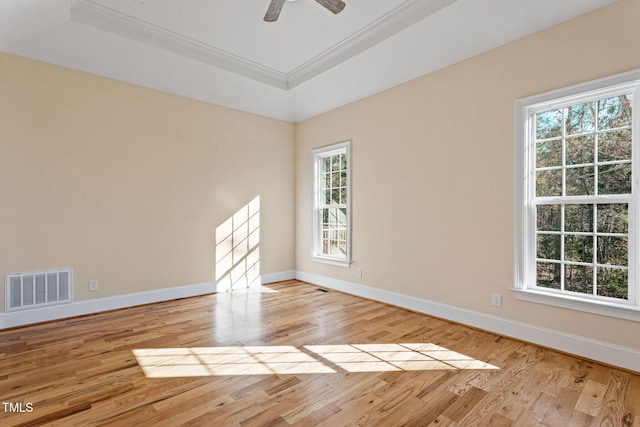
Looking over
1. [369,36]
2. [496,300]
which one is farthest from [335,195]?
[496,300]

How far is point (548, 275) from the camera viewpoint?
2898 mm

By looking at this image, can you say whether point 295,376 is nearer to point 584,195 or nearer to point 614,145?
point 584,195

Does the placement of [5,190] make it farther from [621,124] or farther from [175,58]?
[621,124]

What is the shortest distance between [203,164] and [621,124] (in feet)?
15.3

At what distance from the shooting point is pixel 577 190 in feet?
9.01

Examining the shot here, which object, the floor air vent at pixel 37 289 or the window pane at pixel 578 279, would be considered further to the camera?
the floor air vent at pixel 37 289

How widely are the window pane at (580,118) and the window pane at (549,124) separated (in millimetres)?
62

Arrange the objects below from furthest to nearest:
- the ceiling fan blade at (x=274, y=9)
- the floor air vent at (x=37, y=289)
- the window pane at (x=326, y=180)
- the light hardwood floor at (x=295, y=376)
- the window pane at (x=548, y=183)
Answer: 1. the window pane at (x=326, y=180)
2. the floor air vent at (x=37, y=289)
3. the window pane at (x=548, y=183)
4. the ceiling fan blade at (x=274, y=9)
5. the light hardwood floor at (x=295, y=376)

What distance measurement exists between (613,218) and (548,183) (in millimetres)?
546

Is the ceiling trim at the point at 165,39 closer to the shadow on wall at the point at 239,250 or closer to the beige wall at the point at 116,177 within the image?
the beige wall at the point at 116,177

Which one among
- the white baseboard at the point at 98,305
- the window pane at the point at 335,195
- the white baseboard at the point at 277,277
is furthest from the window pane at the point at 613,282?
the white baseboard at the point at 98,305

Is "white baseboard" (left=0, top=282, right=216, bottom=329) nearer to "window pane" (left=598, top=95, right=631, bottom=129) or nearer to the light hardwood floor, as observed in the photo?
the light hardwood floor

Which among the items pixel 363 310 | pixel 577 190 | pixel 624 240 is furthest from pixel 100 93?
pixel 624 240

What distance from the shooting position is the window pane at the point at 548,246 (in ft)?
9.38
